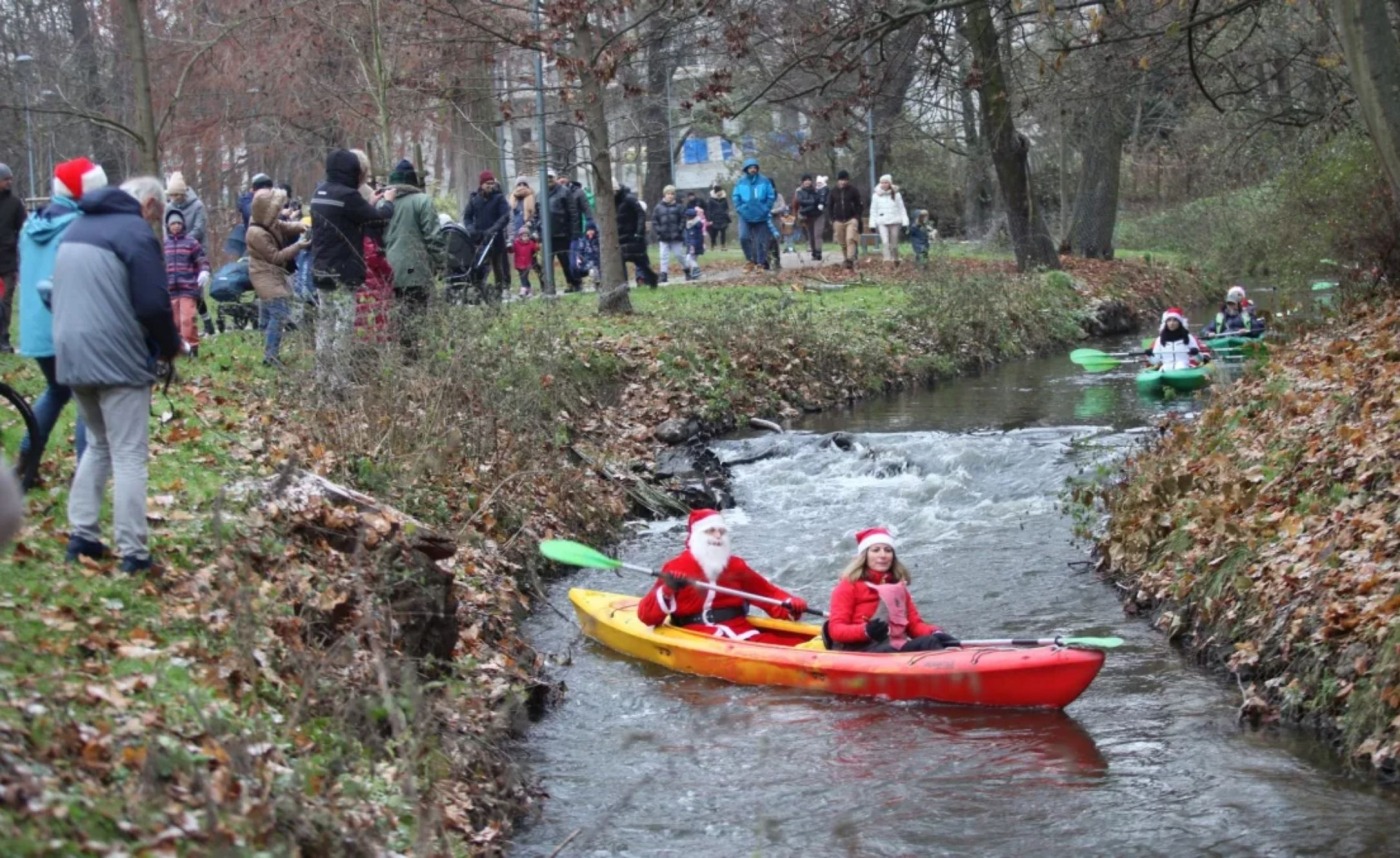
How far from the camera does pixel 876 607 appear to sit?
396 inches

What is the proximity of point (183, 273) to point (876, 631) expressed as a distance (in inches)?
300

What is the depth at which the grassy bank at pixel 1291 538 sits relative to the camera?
7.96 m

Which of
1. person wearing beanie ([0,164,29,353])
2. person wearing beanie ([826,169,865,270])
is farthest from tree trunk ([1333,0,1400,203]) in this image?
person wearing beanie ([826,169,865,270])

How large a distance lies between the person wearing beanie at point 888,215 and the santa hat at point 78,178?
2264 cm

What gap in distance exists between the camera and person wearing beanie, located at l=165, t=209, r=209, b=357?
14.0m

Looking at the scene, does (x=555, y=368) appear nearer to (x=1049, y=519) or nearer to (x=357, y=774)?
(x=1049, y=519)

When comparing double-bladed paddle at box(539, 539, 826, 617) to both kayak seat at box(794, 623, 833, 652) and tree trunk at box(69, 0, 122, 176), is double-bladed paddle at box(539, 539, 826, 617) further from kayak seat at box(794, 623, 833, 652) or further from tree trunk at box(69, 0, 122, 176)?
tree trunk at box(69, 0, 122, 176)

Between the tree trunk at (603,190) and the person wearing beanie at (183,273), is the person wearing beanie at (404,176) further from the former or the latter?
the tree trunk at (603,190)

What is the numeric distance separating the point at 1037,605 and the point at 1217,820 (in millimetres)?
4239

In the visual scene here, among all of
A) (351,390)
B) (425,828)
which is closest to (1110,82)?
(351,390)

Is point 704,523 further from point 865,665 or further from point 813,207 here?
point 813,207

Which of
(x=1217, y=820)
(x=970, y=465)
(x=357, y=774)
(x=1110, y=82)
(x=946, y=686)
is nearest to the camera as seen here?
(x=357, y=774)

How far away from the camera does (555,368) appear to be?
52.2ft

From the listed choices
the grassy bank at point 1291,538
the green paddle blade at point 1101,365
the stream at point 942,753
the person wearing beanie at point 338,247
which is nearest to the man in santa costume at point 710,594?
the stream at point 942,753
